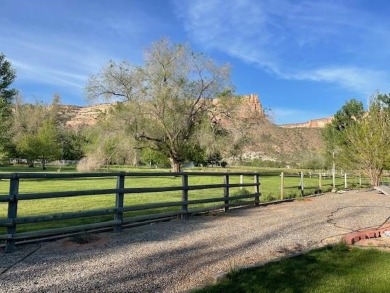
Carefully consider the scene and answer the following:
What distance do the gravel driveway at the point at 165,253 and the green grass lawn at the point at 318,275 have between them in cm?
34

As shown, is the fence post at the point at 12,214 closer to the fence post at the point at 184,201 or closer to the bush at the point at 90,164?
the fence post at the point at 184,201

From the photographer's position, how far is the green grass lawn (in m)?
4.56

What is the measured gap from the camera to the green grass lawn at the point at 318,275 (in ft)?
15.0

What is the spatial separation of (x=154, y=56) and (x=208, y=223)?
20343mm

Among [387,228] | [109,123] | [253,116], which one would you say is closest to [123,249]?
[387,228]

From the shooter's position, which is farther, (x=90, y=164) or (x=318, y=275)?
(x=90, y=164)

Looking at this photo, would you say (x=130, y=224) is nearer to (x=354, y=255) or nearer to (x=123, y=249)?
(x=123, y=249)

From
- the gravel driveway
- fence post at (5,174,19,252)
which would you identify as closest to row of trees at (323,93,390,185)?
the gravel driveway

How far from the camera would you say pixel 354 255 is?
20.4 feet

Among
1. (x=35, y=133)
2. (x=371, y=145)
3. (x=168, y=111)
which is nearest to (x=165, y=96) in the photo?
(x=168, y=111)

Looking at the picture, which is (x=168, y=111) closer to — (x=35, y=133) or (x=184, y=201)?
(x=184, y=201)

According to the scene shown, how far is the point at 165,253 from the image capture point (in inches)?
243

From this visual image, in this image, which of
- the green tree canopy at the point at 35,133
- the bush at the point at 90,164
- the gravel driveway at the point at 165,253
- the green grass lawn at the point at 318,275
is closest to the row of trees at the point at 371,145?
the gravel driveway at the point at 165,253

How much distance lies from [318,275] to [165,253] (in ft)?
7.57
